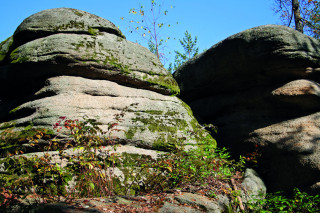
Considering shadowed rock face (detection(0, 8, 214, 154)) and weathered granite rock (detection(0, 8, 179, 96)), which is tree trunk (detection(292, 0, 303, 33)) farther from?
shadowed rock face (detection(0, 8, 214, 154))

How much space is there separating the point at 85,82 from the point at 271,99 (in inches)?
217

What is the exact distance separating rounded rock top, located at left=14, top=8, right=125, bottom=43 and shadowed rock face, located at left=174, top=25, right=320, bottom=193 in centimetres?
425

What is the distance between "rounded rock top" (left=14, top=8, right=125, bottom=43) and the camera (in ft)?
24.2

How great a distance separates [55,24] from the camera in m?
7.43

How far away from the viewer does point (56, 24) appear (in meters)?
7.43

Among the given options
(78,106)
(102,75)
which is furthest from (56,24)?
(78,106)

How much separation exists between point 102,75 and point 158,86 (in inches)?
66.3

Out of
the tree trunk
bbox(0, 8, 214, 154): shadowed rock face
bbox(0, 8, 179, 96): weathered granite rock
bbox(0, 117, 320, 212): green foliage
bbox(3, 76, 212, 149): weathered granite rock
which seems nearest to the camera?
bbox(0, 117, 320, 212): green foliage

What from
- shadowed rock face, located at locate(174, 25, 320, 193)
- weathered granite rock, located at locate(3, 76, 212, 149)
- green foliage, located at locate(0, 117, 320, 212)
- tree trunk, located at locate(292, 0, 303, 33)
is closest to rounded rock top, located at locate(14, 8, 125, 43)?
weathered granite rock, located at locate(3, 76, 212, 149)

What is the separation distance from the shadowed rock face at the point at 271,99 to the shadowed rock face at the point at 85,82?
1.73m

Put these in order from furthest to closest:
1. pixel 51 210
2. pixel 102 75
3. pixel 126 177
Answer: pixel 102 75 → pixel 126 177 → pixel 51 210

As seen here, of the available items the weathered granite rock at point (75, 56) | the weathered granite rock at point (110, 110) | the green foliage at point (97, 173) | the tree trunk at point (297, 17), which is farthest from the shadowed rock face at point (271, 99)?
the tree trunk at point (297, 17)

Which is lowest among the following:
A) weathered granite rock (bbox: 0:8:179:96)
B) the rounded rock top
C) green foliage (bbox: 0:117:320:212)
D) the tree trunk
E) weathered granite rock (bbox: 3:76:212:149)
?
green foliage (bbox: 0:117:320:212)

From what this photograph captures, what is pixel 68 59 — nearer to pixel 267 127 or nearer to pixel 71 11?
pixel 71 11
